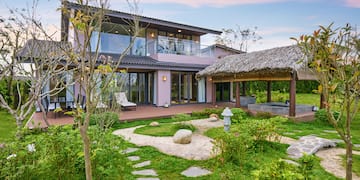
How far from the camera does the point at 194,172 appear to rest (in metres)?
4.25

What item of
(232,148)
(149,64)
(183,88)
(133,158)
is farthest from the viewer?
(183,88)

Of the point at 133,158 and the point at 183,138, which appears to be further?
the point at 183,138

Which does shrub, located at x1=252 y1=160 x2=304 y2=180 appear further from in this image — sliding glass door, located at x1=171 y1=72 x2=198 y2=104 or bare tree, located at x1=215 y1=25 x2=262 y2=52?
bare tree, located at x1=215 y1=25 x2=262 y2=52

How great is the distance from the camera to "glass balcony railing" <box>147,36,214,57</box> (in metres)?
14.9

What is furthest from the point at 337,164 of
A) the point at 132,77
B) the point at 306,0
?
the point at 132,77

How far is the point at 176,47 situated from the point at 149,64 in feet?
10.4

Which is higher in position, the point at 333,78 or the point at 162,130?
the point at 333,78

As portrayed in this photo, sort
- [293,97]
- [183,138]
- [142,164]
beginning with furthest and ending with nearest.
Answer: [293,97] < [183,138] < [142,164]

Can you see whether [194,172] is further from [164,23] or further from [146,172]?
[164,23]

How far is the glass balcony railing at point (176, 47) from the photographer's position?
14.9m

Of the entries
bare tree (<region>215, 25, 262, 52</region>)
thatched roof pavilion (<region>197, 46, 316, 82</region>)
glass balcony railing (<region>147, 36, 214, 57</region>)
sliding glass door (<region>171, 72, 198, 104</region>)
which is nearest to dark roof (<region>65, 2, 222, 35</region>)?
glass balcony railing (<region>147, 36, 214, 57</region>)

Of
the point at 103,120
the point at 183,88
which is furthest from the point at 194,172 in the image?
the point at 183,88

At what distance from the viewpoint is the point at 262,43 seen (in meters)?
29.4

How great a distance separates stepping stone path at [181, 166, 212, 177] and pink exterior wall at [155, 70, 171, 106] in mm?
9974
